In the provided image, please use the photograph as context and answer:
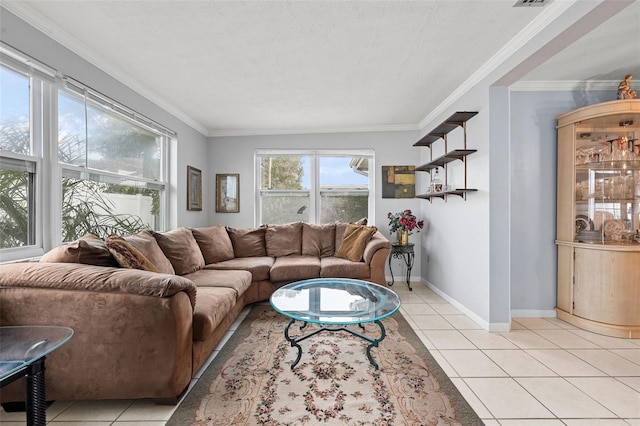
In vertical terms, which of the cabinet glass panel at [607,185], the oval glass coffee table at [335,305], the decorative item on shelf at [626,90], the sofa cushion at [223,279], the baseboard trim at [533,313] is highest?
the decorative item on shelf at [626,90]

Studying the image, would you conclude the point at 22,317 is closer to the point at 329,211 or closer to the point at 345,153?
the point at 329,211

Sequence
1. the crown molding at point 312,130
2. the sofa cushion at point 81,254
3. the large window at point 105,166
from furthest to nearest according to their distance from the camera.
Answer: the crown molding at point 312,130 → the large window at point 105,166 → the sofa cushion at point 81,254

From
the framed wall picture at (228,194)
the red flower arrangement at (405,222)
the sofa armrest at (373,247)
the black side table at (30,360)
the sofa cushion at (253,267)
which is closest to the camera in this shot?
the black side table at (30,360)

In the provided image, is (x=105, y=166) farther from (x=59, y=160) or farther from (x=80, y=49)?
(x=80, y=49)

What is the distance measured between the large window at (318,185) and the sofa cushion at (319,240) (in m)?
0.52

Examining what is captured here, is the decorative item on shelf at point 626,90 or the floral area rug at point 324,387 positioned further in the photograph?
the decorative item on shelf at point 626,90

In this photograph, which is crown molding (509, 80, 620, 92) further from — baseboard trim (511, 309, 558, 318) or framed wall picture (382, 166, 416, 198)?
baseboard trim (511, 309, 558, 318)

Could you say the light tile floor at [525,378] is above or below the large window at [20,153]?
below

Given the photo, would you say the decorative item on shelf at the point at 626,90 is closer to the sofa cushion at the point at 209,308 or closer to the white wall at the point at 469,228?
the white wall at the point at 469,228

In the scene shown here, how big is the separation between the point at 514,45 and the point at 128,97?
345cm

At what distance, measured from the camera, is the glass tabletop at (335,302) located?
1.89 metres

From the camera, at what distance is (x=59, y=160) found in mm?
2154

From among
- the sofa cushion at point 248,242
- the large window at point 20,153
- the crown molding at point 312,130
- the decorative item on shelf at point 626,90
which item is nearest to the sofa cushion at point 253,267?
the sofa cushion at point 248,242

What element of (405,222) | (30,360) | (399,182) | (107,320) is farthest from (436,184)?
(30,360)
